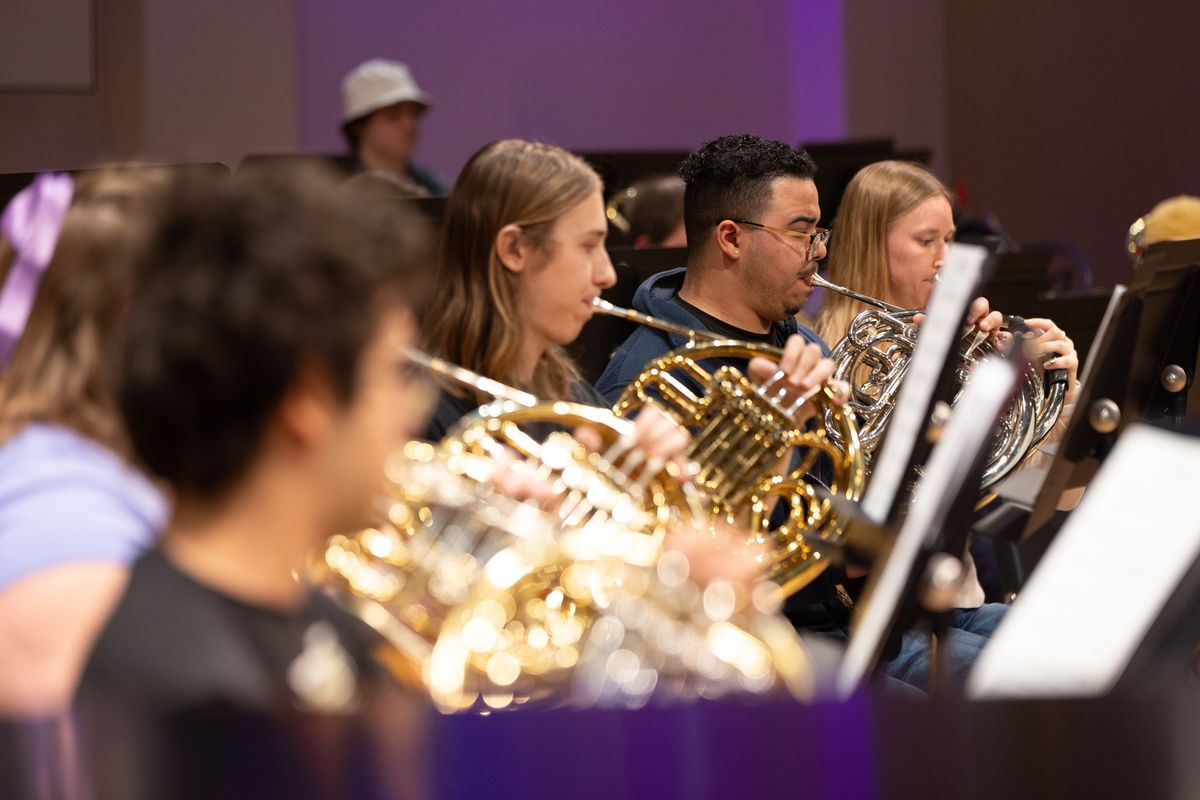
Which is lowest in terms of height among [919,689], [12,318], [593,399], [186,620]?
[919,689]

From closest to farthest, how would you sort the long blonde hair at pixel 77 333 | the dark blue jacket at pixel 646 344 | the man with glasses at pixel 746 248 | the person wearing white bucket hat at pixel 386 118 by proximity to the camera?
the long blonde hair at pixel 77 333, the dark blue jacket at pixel 646 344, the man with glasses at pixel 746 248, the person wearing white bucket hat at pixel 386 118

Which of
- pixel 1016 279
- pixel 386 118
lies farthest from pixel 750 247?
pixel 386 118

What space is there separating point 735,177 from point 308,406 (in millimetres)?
2061

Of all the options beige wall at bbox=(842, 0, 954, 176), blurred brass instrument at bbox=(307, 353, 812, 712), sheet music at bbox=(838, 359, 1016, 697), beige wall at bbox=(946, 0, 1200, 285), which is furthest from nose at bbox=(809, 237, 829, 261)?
beige wall at bbox=(842, 0, 954, 176)

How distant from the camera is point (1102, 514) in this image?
129 centimetres

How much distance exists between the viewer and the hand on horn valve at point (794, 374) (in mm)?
2277

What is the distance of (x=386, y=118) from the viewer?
5.71 metres

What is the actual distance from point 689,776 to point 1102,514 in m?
0.51

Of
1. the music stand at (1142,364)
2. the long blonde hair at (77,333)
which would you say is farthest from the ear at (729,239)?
the long blonde hair at (77,333)

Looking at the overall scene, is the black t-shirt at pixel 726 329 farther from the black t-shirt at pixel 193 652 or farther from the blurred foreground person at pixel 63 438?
the black t-shirt at pixel 193 652

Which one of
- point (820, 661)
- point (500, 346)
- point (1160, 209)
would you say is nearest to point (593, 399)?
point (500, 346)

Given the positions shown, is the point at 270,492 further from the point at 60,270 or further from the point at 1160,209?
the point at 1160,209

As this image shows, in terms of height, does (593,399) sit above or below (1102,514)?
below

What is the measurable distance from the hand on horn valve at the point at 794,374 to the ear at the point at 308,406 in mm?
1247
